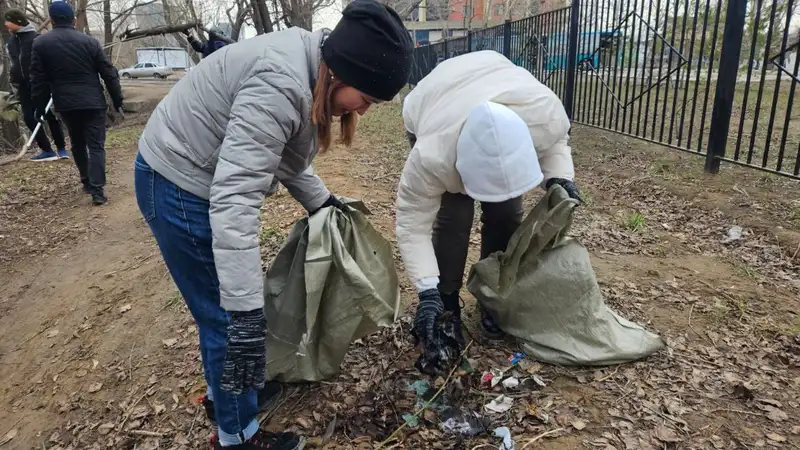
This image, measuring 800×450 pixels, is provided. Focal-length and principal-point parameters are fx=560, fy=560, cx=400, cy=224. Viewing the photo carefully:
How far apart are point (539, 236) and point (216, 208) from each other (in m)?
1.26

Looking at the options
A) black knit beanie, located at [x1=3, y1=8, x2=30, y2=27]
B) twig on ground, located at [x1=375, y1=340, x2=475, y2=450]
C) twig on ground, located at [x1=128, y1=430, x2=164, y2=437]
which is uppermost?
black knit beanie, located at [x1=3, y1=8, x2=30, y2=27]

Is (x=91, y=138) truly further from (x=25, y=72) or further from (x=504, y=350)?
(x=504, y=350)

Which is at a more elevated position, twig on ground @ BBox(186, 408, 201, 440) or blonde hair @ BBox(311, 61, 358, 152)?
blonde hair @ BBox(311, 61, 358, 152)

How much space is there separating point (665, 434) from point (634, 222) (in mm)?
2162

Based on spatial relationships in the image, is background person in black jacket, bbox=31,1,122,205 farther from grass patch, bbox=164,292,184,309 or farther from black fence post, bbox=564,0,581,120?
black fence post, bbox=564,0,581,120

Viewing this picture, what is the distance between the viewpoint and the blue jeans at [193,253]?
5.08 feet

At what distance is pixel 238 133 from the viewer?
1.35 m

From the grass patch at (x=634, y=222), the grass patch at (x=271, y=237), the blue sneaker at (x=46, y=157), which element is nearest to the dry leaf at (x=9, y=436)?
the grass patch at (x=271, y=237)

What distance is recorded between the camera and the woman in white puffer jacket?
1.77 metres

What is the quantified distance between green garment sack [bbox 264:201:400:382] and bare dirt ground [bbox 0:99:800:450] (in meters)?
0.22

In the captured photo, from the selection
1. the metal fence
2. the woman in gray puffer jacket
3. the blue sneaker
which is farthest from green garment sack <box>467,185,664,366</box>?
the blue sneaker

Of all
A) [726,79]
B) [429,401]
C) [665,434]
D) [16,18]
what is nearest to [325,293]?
[429,401]

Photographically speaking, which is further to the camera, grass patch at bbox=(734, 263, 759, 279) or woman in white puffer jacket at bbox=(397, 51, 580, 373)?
grass patch at bbox=(734, 263, 759, 279)

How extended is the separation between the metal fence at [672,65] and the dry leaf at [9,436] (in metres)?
4.60
